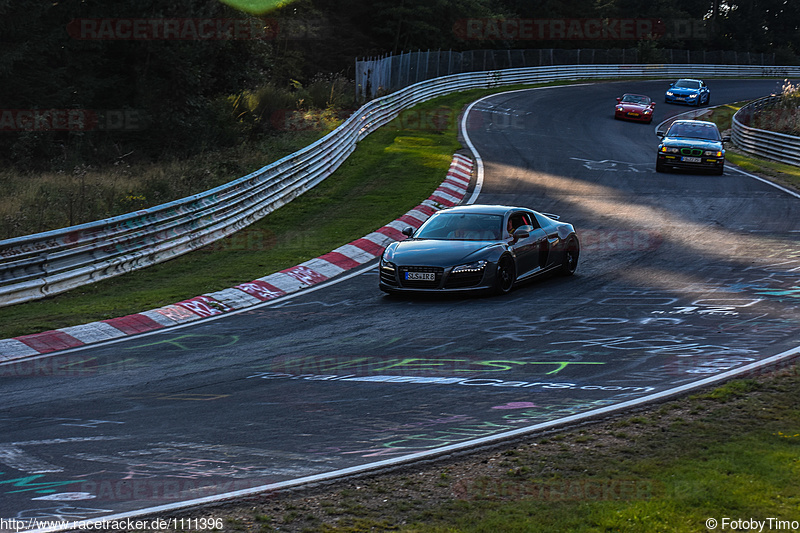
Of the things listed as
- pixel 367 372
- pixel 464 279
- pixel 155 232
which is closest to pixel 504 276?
pixel 464 279

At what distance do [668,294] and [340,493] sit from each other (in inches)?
327

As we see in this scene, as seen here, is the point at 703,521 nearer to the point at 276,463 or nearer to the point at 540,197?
the point at 276,463

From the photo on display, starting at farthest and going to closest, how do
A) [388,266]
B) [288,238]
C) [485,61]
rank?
[485,61] < [288,238] < [388,266]

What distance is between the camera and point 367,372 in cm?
915

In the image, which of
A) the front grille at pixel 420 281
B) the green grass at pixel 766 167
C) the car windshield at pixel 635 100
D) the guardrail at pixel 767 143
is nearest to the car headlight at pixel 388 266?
the front grille at pixel 420 281

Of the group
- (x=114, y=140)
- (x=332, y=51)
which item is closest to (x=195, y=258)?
(x=114, y=140)

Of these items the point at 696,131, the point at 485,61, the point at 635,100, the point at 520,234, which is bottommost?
the point at 520,234

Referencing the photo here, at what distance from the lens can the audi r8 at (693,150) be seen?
26.2 meters

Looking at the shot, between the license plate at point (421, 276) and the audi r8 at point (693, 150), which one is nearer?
the license plate at point (421, 276)

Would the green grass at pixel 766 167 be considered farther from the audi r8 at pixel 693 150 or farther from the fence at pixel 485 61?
the fence at pixel 485 61

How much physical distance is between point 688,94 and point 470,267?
42.6 m

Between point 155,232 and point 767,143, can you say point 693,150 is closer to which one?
point 767,143

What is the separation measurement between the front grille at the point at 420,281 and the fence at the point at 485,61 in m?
24.8

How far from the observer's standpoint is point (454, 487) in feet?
19.3
